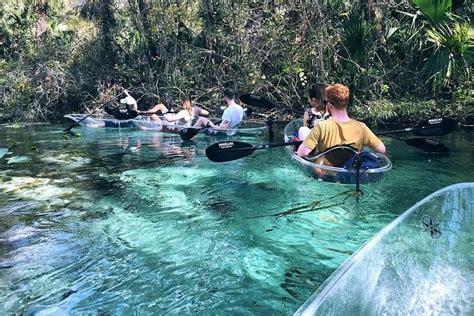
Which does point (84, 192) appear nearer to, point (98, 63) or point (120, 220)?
point (120, 220)

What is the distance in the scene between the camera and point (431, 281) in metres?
2.72

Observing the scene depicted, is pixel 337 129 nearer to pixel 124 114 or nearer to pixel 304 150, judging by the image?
pixel 304 150

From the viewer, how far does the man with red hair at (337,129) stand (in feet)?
17.6

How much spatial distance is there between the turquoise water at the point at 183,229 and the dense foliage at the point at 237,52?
3.07 m

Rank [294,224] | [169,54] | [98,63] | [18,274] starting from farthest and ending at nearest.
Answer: [98,63]
[169,54]
[294,224]
[18,274]

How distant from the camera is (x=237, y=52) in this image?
15344 mm

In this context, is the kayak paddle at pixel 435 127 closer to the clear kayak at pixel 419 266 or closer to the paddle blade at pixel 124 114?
the clear kayak at pixel 419 266

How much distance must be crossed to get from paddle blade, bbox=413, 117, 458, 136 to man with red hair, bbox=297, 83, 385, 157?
1306 mm

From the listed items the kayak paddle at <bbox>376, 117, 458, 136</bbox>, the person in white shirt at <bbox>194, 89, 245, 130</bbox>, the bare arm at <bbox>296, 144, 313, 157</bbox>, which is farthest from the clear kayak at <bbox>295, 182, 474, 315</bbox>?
the person in white shirt at <bbox>194, 89, 245, 130</bbox>

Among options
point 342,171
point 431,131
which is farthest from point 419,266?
point 431,131

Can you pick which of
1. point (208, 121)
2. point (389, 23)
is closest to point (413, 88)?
point (389, 23)

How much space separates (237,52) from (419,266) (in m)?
13.4

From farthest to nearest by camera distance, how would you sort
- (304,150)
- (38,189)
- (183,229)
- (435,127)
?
1. (38,189)
2. (435,127)
3. (304,150)
4. (183,229)

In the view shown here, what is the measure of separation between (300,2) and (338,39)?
1.69 meters
